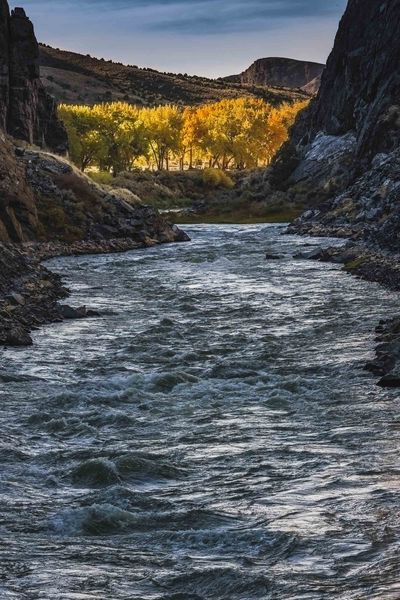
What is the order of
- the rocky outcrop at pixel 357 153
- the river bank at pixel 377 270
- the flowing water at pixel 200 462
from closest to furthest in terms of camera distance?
the flowing water at pixel 200 462 < the river bank at pixel 377 270 < the rocky outcrop at pixel 357 153

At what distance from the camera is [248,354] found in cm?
2255

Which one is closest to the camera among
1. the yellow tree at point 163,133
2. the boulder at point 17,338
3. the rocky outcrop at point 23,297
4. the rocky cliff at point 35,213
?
the boulder at point 17,338

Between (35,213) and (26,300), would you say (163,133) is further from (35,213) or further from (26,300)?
(26,300)

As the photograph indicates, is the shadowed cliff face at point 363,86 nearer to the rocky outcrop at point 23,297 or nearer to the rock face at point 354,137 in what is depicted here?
the rock face at point 354,137

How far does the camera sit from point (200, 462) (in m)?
14.0

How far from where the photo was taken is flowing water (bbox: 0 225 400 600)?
9.66 metres

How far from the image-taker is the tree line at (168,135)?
12412 centimetres

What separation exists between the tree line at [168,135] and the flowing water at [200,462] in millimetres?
98814

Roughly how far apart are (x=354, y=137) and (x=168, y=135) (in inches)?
2187

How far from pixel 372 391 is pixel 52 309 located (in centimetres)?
1418

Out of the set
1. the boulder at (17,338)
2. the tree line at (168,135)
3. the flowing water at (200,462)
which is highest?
the tree line at (168,135)

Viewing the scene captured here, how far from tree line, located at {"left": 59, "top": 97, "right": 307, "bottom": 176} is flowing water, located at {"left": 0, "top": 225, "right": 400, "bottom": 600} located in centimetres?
9881

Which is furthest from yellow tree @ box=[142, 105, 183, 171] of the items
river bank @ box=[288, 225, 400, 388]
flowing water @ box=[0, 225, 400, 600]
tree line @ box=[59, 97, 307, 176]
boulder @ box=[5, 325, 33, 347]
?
boulder @ box=[5, 325, 33, 347]

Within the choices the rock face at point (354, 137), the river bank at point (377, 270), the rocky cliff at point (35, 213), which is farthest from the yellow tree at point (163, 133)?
the river bank at point (377, 270)
